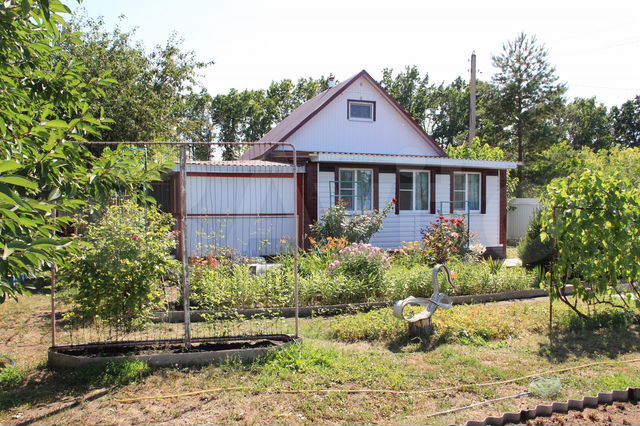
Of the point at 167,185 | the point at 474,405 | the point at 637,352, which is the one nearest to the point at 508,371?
the point at 474,405

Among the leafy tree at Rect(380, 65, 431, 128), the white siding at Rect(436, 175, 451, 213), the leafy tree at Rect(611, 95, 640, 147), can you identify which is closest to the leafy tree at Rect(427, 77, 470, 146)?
the leafy tree at Rect(380, 65, 431, 128)

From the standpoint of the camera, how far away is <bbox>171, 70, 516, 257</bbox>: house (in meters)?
13.1

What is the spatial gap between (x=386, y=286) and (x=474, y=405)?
441 cm

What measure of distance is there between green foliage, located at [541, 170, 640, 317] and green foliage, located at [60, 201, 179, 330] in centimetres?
527

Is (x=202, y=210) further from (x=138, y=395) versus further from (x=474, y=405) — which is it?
(x=474, y=405)

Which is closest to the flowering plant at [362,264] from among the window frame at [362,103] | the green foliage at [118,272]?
the green foliage at [118,272]

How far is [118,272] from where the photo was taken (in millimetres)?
5543

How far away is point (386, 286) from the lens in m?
8.86

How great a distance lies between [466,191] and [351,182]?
14.4ft

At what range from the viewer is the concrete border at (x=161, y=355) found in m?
5.34

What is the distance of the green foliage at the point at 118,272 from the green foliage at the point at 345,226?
274 inches

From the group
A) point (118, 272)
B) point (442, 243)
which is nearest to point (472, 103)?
point (442, 243)

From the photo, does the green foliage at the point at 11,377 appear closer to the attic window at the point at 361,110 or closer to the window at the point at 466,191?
the window at the point at 466,191

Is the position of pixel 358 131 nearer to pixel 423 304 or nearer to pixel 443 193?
pixel 443 193
